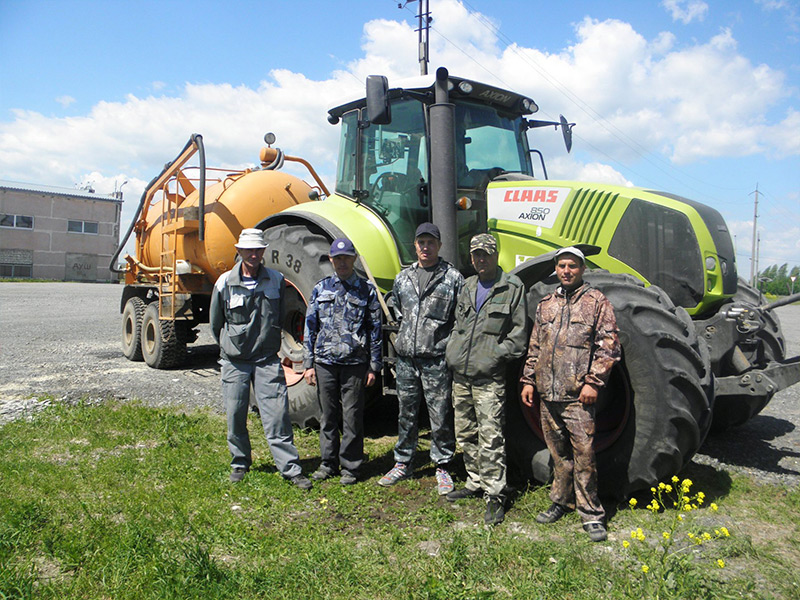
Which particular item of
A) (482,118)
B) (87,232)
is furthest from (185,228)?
(87,232)

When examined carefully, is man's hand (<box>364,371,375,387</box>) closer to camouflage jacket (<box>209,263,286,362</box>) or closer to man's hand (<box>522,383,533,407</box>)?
camouflage jacket (<box>209,263,286,362</box>)

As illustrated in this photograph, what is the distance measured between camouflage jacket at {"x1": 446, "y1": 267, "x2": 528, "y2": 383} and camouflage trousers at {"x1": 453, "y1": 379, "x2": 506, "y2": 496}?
104 millimetres

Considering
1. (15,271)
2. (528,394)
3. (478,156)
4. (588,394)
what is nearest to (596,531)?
(588,394)

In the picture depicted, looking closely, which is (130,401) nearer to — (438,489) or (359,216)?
(359,216)

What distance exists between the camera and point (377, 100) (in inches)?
189

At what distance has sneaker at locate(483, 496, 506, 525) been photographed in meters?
3.89

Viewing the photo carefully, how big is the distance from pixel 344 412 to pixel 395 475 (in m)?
0.60

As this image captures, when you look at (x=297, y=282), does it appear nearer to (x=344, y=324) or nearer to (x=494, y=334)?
(x=344, y=324)

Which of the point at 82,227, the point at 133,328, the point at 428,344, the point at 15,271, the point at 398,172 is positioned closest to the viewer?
the point at 428,344

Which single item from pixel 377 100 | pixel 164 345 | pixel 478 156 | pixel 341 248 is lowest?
pixel 164 345

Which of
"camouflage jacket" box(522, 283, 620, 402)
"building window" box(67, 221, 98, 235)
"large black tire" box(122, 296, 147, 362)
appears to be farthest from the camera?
"building window" box(67, 221, 98, 235)

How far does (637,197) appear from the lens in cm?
488

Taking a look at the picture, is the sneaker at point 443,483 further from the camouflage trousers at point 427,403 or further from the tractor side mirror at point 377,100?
the tractor side mirror at point 377,100

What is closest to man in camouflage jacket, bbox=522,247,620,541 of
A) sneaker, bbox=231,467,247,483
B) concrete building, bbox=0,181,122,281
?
sneaker, bbox=231,467,247,483
